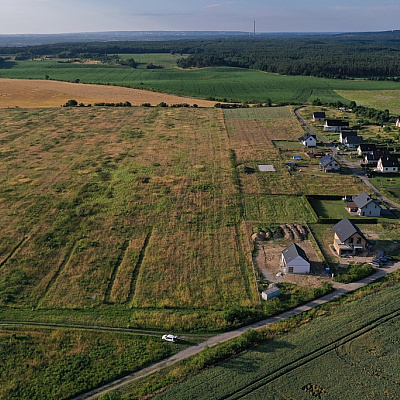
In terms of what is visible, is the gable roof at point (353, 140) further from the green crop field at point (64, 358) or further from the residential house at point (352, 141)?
the green crop field at point (64, 358)

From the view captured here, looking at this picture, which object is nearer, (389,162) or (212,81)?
(389,162)

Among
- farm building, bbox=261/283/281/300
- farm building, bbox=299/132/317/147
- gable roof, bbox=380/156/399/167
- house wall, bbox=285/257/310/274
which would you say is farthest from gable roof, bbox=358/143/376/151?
farm building, bbox=261/283/281/300

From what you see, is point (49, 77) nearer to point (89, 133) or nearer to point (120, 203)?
point (89, 133)

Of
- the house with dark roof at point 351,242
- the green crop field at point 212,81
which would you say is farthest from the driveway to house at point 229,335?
the green crop field at point 212,81

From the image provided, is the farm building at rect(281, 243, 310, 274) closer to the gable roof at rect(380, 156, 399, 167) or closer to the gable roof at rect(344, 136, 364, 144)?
the gable roof at rect(380, 156, 399, 167)

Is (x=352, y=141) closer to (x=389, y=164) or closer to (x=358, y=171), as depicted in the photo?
(x=358, y=171)

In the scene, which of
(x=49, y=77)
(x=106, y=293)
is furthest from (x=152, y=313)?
(x=49, y=77)

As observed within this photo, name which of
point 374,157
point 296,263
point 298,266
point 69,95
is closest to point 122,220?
point 296,263
